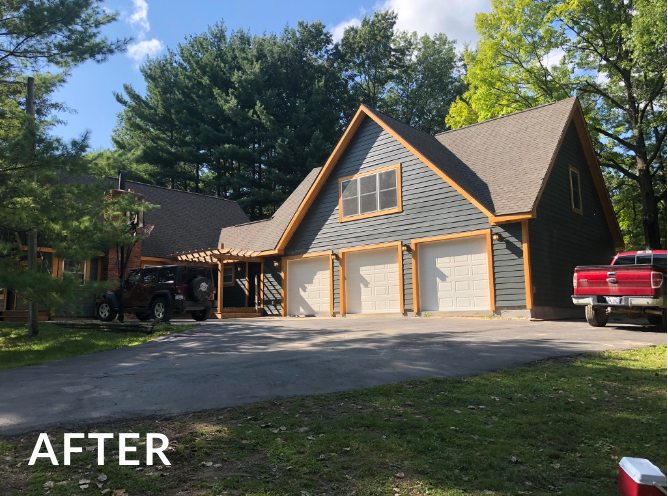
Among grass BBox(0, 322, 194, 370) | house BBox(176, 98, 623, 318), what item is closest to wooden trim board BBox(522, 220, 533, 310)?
house BBox(176, 98, 623, 318)

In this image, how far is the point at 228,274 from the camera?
80.8ft

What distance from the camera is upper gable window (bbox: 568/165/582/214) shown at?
736 inches

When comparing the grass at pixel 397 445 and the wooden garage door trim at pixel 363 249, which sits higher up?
the wooden garage door trim at pixel 363 249

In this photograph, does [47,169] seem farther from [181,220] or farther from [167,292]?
[181,220]

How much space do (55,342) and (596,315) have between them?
1277 centimetres

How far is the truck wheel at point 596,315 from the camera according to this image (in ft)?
41.6

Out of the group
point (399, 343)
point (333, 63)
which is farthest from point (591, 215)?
point (333, 63)

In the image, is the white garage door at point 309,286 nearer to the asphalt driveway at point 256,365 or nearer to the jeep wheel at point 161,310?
the jeep wheel at point 161,310

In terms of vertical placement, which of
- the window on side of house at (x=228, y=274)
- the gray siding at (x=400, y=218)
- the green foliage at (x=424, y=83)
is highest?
the green foliage at (x=424, y=83)

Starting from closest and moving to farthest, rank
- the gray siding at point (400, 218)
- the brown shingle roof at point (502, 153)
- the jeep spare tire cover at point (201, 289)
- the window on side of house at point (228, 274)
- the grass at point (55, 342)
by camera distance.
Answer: the grass at point (55, 342), the gray siding at point (400, 218), the brown shingle roof at point (502, 153), the jeep spare tire cover at point (201, 289), the window on side of house at point (228, 274)

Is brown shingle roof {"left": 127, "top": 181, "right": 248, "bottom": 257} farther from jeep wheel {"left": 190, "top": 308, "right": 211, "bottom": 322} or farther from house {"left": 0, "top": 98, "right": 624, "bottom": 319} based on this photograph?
jeep wheel {"left": 190, "top": 308, "right": 211, "bottom": 322}

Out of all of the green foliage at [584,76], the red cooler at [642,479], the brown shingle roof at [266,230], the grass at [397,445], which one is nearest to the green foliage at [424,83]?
the green foliage at [584,76]

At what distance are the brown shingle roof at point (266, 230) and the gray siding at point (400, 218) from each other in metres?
1.38

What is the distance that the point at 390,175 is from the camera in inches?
742
